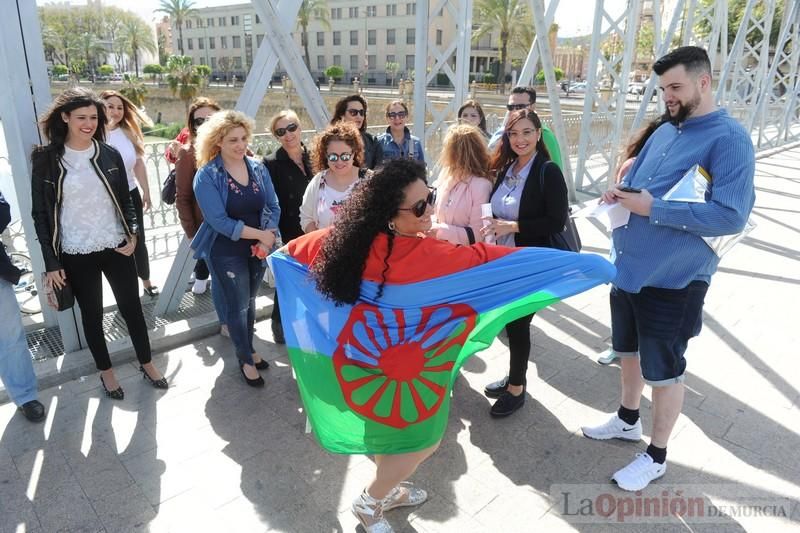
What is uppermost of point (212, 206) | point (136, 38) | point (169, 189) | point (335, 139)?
point (136, 38)

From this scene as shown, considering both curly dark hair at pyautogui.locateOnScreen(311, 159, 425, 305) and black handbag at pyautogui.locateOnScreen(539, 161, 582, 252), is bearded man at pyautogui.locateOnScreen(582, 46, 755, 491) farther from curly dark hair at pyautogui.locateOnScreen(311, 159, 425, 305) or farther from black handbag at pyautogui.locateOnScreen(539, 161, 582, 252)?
curly dark hair at pyautogui.locateOnScreen(311, 159, 425, 305)

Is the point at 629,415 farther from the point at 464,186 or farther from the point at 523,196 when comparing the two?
the point at 464,186

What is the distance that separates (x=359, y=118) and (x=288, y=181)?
96cm

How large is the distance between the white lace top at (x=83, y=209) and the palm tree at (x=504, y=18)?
3962cm

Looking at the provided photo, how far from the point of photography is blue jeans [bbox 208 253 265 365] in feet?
11.7

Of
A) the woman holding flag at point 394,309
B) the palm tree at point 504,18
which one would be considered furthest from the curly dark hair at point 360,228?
the palm tree at point 504,18

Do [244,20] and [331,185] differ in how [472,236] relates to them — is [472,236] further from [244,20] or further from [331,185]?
[244,20]

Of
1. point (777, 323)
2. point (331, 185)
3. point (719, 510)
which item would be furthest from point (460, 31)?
point (719, 510)

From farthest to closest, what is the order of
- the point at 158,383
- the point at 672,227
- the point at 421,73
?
the point at 421,73
the point at 158,383
the point at 672,227

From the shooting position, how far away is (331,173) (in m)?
3.63

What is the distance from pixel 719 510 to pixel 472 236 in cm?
191

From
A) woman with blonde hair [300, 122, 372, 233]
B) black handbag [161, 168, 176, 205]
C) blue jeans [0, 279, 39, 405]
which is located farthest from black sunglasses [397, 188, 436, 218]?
black handbag [161, 168, 176, 205]

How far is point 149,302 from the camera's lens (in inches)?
194

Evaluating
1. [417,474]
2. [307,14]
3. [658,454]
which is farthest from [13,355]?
[307,14]
